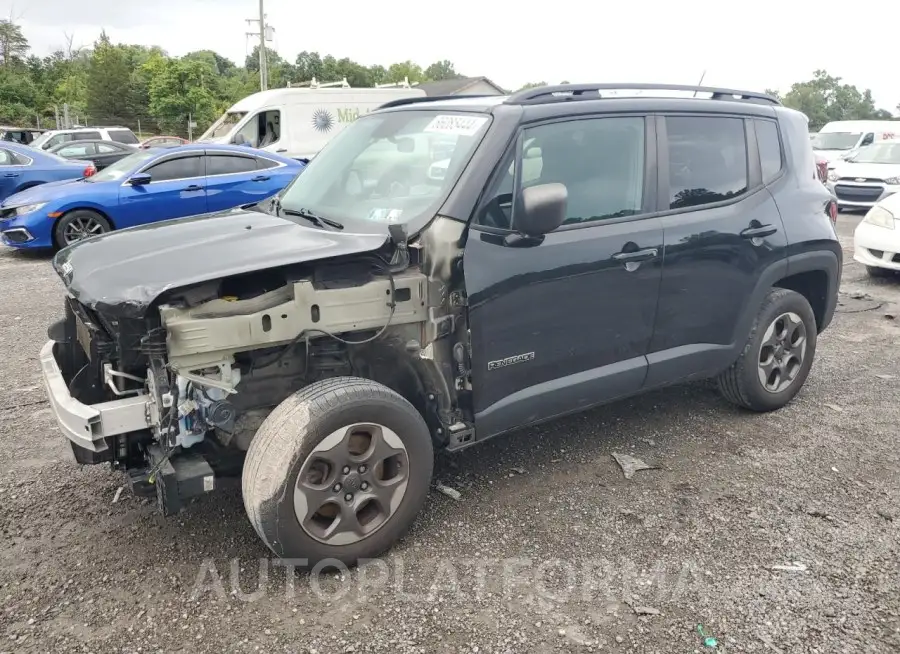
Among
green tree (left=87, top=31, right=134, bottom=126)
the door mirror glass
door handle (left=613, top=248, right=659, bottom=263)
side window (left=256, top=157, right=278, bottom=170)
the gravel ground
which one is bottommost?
the gravel ground

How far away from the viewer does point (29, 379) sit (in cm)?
516

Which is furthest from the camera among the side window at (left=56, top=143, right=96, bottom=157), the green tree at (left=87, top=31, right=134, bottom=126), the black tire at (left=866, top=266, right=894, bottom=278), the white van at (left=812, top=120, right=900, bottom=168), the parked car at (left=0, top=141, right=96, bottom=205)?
the green tree at (left=87, top=31, right=134, bottom=126)

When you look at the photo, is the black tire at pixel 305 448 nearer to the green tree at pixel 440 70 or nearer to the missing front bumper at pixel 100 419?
the missing front bumper at pixel 100 419

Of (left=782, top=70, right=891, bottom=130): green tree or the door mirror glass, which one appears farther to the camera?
(left=782, top=70, right=891, bottom=130): green tree

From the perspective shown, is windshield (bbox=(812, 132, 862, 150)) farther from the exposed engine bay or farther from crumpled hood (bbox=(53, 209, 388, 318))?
crumpled hood (bbox=(53, 209, 388, 318))

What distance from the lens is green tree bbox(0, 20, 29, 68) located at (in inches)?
2243

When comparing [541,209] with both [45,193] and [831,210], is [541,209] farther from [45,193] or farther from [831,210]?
[45,193]

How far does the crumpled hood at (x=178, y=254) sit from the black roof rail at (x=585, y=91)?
102 cm

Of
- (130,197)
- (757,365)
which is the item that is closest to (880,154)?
(757,365)

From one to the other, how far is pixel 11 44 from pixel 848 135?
62226 mm

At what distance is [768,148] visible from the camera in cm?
438

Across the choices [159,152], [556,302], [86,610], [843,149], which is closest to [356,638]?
[86,610]

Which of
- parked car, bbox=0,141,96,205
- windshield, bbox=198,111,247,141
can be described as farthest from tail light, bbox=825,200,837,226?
windshield, bbox=198,111,247,141

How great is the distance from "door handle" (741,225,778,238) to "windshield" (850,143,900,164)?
13939 millimetres
